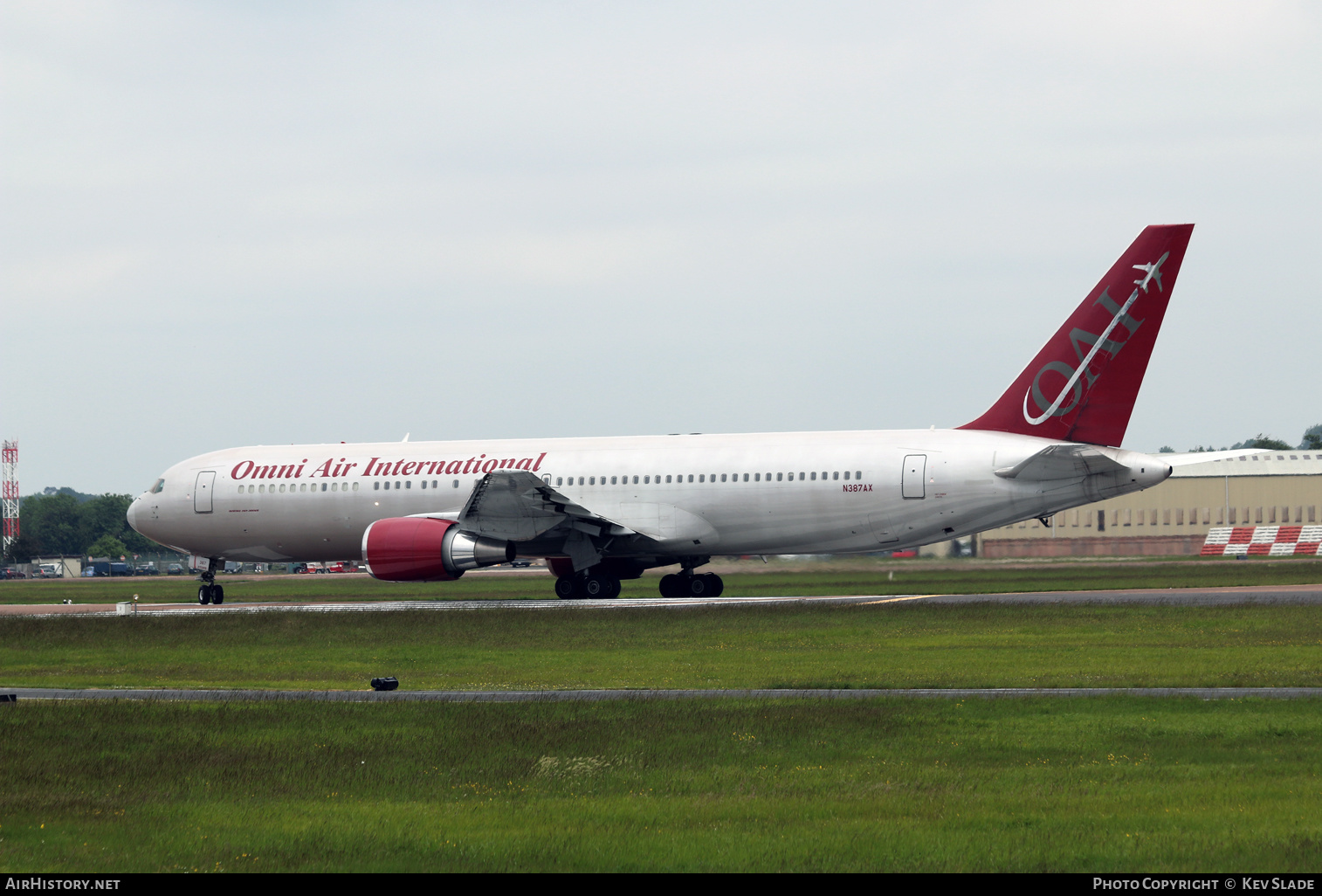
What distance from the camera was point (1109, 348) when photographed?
3847cm

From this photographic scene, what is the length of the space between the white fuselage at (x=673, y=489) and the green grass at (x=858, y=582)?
9.01 ft

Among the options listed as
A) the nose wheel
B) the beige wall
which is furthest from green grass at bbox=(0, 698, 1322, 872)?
the beige wall

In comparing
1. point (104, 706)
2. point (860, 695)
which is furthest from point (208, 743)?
point (860, 695)

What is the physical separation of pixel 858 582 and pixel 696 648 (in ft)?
70.8

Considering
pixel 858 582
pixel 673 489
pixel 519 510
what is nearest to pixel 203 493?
pixel 519 510

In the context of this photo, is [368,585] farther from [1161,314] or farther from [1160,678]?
[1160,678]

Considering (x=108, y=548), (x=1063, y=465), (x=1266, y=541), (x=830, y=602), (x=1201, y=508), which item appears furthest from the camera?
(x=108, y=548)

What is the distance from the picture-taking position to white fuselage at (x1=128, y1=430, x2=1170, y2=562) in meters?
39.6

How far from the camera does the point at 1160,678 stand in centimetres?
2102

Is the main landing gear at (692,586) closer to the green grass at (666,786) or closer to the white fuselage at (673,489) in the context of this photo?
the white fuselage at (673,489)

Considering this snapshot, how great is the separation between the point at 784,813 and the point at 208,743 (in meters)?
7.73

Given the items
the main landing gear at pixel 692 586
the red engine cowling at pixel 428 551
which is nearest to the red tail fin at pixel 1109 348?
the main landing gear at pixel 692 586

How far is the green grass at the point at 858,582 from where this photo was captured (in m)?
45.0

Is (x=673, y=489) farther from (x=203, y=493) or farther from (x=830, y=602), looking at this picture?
(x=203, y=493)
